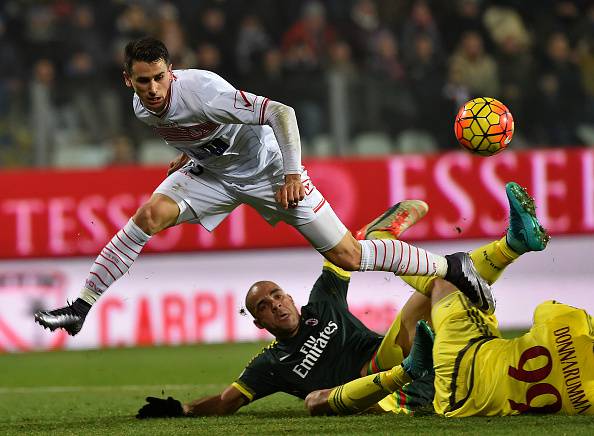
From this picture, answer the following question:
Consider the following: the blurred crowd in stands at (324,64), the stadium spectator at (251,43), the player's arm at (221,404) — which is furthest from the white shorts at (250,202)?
the stadium spectator at (251,43)

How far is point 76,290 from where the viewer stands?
37.9ft

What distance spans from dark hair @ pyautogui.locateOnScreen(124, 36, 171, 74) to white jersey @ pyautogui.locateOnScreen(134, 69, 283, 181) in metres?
0.21

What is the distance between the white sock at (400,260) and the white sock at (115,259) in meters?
1.24

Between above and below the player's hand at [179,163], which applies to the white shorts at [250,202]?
below

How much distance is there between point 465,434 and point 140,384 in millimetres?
3950

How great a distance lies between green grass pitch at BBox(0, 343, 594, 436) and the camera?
18.1 feet

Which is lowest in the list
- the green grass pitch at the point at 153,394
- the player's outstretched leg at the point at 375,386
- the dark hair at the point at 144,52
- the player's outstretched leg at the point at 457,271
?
the green grass pitch at the point at 153,394

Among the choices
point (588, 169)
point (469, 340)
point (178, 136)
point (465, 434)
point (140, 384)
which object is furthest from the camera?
point (588, 169)

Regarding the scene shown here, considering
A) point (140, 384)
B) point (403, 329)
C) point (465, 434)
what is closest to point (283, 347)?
point (403, 329)

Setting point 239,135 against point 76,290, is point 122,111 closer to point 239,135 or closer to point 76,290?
point 76,290

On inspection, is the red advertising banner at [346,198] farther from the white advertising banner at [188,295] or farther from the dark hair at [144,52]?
the dark hair at [144,52]

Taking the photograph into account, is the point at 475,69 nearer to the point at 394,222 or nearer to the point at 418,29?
the point at 418,29

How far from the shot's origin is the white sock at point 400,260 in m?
6.36

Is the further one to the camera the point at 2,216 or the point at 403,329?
the point at 2,216
